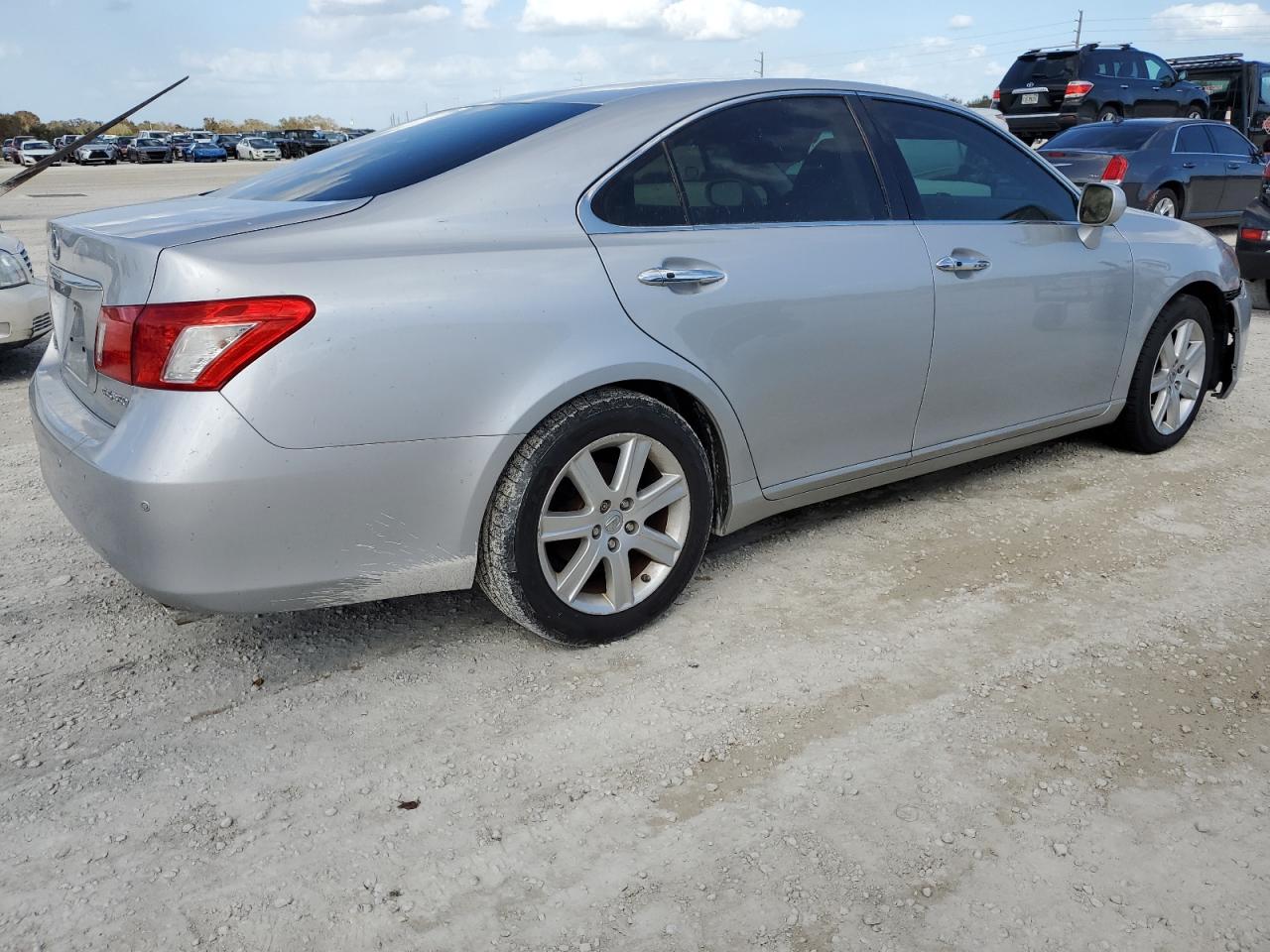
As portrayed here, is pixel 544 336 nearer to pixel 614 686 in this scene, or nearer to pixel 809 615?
pixel 614 686

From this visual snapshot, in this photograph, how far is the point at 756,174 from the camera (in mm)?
3498

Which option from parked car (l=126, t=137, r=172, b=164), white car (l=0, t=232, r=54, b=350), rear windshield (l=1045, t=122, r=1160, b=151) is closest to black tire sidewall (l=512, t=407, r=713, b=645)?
white car (l=0, t=232, r=54, b=350)

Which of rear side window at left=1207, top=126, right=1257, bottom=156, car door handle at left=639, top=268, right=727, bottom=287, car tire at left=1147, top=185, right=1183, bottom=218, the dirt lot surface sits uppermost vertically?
car door handle at left=639, top=268, right=727, bottom=287

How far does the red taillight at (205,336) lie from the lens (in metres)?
2.54

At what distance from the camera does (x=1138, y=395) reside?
482 centimetres

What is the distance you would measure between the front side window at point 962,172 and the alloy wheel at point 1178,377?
0.90 meters

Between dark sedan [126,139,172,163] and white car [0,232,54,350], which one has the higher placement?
white car [0,232,54,350]

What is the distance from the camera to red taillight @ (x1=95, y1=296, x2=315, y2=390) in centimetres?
254

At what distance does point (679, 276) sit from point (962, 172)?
1.50 m

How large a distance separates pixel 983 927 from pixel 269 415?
182cm

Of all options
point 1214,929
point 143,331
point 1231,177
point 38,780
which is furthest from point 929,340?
point 1231,177

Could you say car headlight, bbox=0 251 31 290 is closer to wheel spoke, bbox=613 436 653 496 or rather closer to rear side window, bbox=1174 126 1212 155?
wheel spoke, bbox=613 436 653 496

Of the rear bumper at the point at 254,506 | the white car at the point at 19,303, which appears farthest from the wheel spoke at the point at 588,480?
the white car at the point at 19,303

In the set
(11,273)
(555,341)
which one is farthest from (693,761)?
(11,273)
